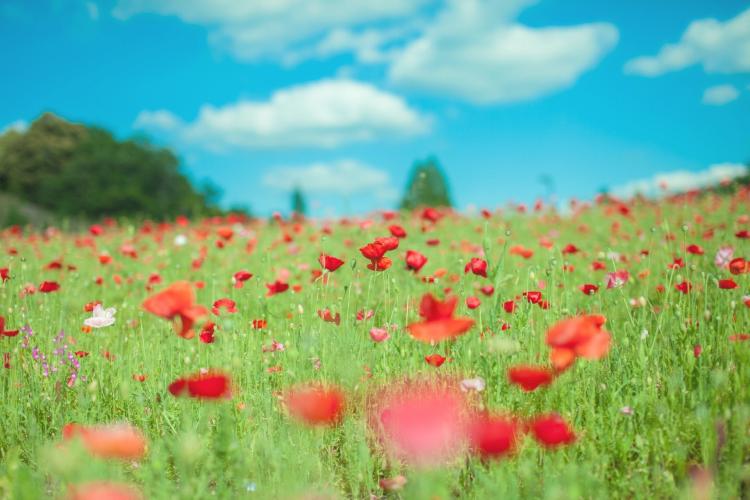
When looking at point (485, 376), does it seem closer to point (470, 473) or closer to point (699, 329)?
point (470, 473)

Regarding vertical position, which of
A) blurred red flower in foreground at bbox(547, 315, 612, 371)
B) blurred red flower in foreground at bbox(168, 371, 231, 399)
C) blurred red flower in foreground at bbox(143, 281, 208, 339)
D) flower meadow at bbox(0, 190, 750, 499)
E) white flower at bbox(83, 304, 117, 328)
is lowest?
flower meadow at bbox(0, 190, 750, 499)

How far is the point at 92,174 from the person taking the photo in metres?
33.5

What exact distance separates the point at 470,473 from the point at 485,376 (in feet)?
1.57

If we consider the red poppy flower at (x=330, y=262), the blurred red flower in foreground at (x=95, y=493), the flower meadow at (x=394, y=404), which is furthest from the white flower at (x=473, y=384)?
the blurred red flower in foreground at (x=95, y=493)

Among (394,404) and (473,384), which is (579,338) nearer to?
(473,384)

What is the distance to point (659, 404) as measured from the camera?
2326 millimetres

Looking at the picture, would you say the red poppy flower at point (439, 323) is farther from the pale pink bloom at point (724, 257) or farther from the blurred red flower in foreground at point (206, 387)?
the pale pink bloom at point (724, 257)

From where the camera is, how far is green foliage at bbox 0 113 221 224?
32188 mm

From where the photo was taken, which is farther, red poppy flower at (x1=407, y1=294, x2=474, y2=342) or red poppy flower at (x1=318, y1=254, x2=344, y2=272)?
red poppy flower at (x1=318, y1=254, x2=344, y2=272)

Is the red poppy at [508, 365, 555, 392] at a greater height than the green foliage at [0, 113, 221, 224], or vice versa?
the green foliage at [0, 113, 221, 224]

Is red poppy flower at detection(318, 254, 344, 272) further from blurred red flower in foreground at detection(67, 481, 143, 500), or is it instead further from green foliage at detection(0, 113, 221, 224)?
green foliage at detection(0, 113, 221, 224)

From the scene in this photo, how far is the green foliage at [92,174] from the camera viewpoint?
3219 centimetres

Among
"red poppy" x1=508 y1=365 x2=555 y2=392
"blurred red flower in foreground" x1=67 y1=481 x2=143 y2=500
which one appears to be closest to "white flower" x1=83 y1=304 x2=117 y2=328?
"blurred red flower in foreground" x1=67 y1=481 x2=143 y2=500

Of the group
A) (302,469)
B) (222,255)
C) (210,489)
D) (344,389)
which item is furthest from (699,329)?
(222,255)
